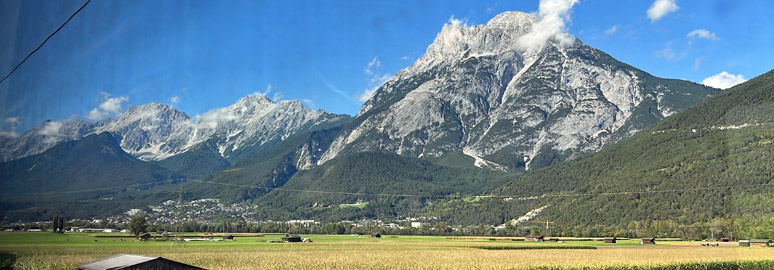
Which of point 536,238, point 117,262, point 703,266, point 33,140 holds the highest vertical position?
point 33,140

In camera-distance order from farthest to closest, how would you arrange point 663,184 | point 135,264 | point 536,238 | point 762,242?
1. point 663,184
2. point 536,238
3. point 762,242
4. point 135,264

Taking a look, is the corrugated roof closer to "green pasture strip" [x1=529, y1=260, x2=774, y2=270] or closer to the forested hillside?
"green pasture strip" [x1=529, y1=260, x2=774, y2=270]

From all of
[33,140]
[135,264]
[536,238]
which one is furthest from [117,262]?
[536,238]

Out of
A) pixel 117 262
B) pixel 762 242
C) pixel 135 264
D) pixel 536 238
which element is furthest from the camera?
pixel 536 238

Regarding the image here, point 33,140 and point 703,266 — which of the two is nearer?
point 33,140

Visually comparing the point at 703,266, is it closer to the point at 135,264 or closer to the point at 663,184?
the point at 135,264

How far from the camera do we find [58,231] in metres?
79.6

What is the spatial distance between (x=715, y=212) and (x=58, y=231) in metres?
120

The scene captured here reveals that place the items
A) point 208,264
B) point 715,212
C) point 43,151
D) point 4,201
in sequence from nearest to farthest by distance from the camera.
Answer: point 4,201 → point 43,151 → point 208,264 → point 715,212

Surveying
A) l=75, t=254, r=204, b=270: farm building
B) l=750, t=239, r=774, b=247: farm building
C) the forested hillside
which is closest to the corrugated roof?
l=75, t=254, r=204, b=270: farm building

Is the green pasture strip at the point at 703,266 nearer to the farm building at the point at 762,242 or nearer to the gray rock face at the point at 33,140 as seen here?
the farm building at the point at 762,242

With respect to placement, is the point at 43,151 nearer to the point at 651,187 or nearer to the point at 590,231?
the point at 590,231

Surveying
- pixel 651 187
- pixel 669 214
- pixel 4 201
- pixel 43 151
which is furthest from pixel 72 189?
pixel 651 187

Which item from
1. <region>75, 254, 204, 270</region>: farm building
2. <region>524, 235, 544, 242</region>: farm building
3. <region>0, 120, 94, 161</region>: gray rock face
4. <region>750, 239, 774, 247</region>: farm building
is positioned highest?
<region>0, 120, 94, 161</region>: gray rock face
